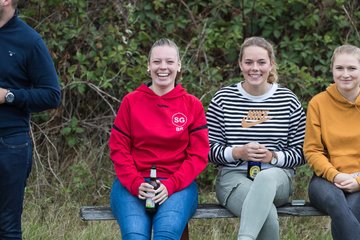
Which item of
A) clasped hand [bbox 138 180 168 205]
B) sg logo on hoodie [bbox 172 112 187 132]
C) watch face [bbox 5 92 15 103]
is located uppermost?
watch face [bbox 5 92 15 103]

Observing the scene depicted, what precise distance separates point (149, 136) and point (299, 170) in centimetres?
229

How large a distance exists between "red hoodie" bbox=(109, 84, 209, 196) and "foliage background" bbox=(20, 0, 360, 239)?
168 cm

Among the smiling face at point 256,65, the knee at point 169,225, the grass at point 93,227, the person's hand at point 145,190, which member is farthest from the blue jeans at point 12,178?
the smiling face at point 256,65

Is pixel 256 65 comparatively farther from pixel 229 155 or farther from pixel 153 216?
pixel 153 216

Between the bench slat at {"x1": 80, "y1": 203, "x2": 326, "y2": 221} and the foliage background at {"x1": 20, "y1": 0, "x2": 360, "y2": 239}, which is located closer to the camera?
the bench slat at {"x1": 80, "y1": 203, "x2": 326, "y2": 221}

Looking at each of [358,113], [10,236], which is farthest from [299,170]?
[10,236]

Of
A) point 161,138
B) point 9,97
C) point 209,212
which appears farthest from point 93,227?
point 9,97

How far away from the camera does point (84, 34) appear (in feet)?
23.6

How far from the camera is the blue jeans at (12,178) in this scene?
4504mm

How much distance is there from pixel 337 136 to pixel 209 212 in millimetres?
914

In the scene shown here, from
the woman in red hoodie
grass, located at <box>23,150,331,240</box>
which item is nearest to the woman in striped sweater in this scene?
the woman in red hoodie

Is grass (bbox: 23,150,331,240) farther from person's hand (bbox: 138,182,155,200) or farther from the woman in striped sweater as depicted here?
person's hand (bbox: 138,182,155,200)

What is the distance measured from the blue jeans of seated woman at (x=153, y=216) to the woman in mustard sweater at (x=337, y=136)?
0.78m

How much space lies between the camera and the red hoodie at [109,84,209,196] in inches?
194
